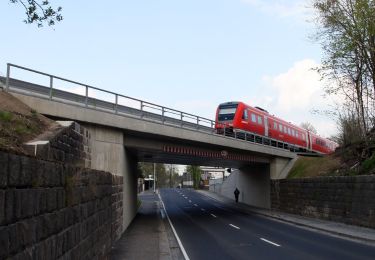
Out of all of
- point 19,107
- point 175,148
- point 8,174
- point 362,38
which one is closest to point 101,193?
point 19,107

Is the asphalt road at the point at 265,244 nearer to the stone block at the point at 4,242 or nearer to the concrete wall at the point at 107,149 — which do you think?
the concrete wall at the point at 107,149

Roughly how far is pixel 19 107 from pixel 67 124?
1.51 metres

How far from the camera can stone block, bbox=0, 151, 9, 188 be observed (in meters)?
3.91

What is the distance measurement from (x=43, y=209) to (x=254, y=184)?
4578 centimetres

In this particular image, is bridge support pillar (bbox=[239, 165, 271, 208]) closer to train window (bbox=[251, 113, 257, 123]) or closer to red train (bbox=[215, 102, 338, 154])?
red train (bbox=[215, 102, 338, 154])

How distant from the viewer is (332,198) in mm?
28438

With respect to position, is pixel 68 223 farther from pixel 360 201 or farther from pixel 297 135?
pixel 297 135

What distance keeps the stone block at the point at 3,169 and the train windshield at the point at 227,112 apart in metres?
35.7

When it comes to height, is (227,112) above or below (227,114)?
above

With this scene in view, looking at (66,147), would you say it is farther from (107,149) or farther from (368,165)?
(368,165)

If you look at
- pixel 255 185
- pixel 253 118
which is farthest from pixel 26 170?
pixel 255 185

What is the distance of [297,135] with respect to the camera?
50625 mm

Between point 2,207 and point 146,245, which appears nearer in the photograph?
point 2,207

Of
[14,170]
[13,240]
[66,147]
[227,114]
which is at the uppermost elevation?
[227,114]
